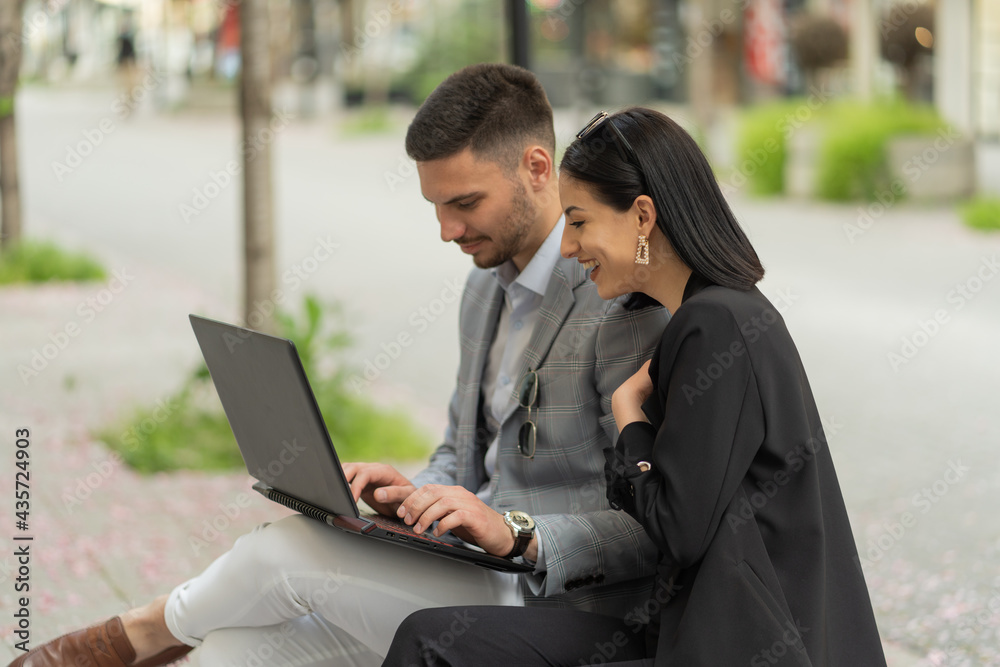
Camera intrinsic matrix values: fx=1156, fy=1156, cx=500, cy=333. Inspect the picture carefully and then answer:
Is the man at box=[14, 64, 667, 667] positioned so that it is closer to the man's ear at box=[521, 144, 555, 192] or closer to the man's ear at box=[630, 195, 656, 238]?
the man's ear at box=[521, 144, 555, 192]

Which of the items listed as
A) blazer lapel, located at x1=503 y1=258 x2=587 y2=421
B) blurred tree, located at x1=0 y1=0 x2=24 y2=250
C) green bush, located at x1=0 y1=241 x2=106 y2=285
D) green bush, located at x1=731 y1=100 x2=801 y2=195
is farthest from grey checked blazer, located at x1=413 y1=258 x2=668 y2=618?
green bush, located at x1=731 y1=100 x2=801 y2=195

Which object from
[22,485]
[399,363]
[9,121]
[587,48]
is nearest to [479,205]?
[22,485]

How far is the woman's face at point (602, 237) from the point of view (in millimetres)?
1972

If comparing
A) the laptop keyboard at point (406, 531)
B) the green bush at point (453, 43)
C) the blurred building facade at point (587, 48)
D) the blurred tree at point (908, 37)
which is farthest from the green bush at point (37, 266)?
the green bush at point (453, 43)

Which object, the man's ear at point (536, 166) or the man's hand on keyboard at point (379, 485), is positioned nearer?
the man's hand on keyboard at point (379, 485)

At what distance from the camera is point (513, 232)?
249 centimetres

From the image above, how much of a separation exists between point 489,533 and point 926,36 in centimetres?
1994

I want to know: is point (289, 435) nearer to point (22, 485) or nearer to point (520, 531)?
point (520, 531)

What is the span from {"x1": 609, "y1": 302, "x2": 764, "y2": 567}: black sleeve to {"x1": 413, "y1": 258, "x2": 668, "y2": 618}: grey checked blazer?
34 centimetres

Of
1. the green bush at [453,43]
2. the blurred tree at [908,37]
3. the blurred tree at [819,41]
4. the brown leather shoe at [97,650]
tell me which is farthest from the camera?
the green bush at [453,43]

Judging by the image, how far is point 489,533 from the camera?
2.06 metres

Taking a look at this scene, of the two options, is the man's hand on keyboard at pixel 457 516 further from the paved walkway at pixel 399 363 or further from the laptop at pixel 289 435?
the paved walkway at pixel 399 363

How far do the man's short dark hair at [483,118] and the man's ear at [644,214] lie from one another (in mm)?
614

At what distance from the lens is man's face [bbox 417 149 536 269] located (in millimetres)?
2475
